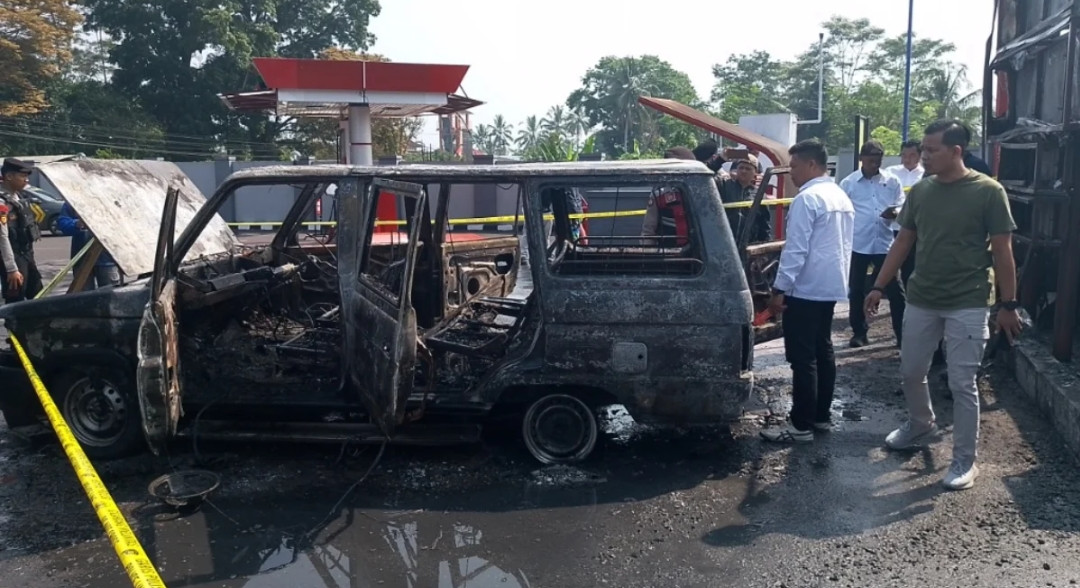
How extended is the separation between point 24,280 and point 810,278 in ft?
22.5

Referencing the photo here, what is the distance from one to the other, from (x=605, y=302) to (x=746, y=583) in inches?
64.4

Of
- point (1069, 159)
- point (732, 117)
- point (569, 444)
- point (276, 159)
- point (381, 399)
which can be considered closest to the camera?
point (381, 399)

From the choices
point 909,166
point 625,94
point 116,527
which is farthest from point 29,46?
point 625,94

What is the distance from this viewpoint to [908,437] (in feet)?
16.8

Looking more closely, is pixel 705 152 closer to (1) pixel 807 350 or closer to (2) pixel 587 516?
(1) pixel 807 350

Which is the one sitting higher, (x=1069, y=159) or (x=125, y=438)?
(x=1069, y=159)

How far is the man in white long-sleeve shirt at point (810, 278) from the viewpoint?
505 cm

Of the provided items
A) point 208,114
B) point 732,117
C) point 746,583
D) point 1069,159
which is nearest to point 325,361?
point 746,583

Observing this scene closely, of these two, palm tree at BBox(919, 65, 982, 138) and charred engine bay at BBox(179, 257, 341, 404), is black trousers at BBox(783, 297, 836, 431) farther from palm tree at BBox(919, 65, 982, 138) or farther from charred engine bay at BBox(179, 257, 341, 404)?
palm tree at BBox(919, 65, 982, 138)

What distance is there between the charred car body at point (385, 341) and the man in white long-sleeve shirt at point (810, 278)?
1.98 feet

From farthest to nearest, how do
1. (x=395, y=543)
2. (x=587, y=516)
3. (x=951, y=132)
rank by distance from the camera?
(x=951, y=132) < (x=587, y=516) < (x=395, y=543)

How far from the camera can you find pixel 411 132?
4222cm

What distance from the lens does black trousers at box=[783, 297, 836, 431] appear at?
16.9 feet

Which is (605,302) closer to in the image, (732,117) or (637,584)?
(637,584)
